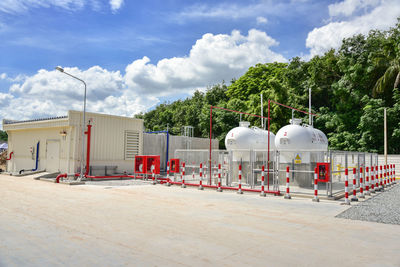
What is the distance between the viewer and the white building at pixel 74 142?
22109 millimetres

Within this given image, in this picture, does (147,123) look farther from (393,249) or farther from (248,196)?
(393,249)

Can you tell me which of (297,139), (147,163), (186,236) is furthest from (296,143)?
(186,236)

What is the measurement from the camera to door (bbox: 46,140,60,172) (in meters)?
23.3

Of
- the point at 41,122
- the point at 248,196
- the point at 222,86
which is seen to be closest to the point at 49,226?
the point at 248,196

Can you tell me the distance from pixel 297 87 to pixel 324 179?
1184 inches

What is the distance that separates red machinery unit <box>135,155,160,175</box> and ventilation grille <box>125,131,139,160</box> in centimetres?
372

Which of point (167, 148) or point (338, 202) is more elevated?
point (167, 148)

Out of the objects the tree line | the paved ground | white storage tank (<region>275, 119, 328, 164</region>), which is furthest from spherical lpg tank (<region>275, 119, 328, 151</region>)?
the tree line

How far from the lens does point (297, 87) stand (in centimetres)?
4097

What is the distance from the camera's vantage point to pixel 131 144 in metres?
25.2

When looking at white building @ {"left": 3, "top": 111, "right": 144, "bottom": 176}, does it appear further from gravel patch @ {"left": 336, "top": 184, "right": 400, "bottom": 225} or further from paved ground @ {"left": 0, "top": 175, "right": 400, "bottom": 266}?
gravel patch @ {"left": 336, "top": 184, "right": 400, "bottom": 225}

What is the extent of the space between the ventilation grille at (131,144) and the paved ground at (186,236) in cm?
1361

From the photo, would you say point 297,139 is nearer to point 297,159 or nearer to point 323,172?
point 297,159

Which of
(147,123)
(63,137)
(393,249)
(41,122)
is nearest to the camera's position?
(393,249)
